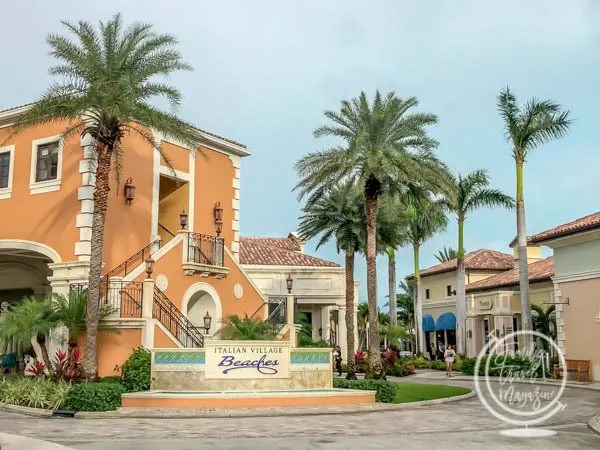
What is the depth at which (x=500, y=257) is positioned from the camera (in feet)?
191

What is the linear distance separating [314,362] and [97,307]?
6977 mm

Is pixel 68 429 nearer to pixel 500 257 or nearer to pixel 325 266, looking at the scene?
pixel 325 266

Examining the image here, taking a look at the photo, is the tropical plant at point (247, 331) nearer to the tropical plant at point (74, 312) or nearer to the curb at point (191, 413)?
the tropical plant at point (74, 312)

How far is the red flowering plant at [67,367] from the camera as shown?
20.2m

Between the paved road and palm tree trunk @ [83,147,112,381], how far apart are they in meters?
2.48

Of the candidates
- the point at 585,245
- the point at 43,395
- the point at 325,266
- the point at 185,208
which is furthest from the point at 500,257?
Answer: the point at 43,395

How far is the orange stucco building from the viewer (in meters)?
22.3

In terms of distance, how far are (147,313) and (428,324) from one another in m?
38.7

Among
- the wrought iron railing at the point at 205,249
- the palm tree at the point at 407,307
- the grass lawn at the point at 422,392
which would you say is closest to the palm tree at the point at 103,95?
the wrought iron railing at the point at 205,249

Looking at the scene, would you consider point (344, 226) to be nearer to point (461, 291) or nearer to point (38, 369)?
point (461, 291)

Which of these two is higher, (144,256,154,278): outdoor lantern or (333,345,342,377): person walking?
(144,256,154,278): outdoor lantern

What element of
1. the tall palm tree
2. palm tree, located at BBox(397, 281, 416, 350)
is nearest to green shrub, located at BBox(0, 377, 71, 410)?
the tall palm tree

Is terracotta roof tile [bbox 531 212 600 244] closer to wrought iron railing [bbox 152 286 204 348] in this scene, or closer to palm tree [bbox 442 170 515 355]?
palm tree [bbox 442 170 515 355]

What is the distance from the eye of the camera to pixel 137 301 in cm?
2230
